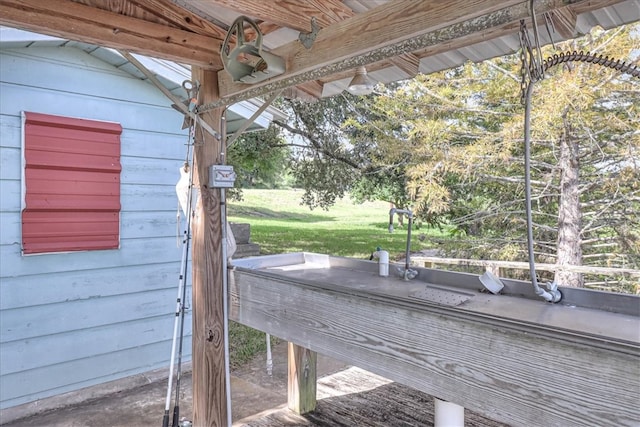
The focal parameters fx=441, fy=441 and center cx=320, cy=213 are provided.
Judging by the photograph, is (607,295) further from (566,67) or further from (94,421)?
(566,67)

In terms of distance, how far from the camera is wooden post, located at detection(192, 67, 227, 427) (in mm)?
2146

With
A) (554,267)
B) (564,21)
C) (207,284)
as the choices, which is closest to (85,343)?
(207,284)

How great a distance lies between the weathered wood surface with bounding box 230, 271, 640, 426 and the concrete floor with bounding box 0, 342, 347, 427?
164 cm

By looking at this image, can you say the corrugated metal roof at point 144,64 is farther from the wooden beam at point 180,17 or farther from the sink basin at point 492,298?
the sink basin at point 492,298

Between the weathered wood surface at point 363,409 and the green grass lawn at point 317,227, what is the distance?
16.0 ft

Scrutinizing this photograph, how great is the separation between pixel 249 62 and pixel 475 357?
4.69 ft

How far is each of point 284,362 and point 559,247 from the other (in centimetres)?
355

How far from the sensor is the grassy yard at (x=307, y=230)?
8.64 m

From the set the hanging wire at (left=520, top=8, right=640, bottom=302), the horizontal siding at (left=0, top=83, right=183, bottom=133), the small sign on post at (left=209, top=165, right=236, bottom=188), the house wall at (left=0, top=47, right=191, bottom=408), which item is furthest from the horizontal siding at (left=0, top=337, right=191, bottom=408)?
the hanging wire at (left=520, top=8, right=640, bottom=302)

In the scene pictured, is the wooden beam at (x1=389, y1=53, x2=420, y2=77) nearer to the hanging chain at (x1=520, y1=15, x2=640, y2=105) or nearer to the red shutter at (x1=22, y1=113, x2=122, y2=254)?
the hanging chain at (x1=520, y1=15, x2=640, y2=105)

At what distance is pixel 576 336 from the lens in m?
0.95

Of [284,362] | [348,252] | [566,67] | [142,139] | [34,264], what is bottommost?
[284,362]

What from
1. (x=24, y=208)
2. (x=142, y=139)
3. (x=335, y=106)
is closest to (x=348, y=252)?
(x=335, y=106)

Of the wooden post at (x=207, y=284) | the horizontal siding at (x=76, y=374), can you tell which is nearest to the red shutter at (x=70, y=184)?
the horizontal siding at (x=76, y=374)
